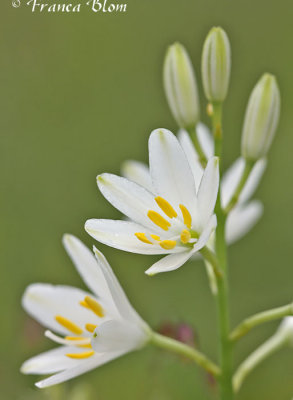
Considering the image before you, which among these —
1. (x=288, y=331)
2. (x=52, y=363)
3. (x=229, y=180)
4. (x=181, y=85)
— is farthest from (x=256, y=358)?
(x=181, y=85)

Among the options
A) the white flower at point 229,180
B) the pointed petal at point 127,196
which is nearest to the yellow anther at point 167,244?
the pointed petal at point 127,196

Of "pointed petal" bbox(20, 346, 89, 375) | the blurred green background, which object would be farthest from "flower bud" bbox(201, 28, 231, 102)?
the blurred green background

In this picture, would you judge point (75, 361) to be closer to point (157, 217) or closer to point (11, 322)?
point (157, 217)

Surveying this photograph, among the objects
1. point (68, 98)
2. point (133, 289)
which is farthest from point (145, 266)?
point (68, 98)

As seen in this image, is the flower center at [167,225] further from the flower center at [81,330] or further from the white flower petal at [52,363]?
the white flower petal at [52,363]
